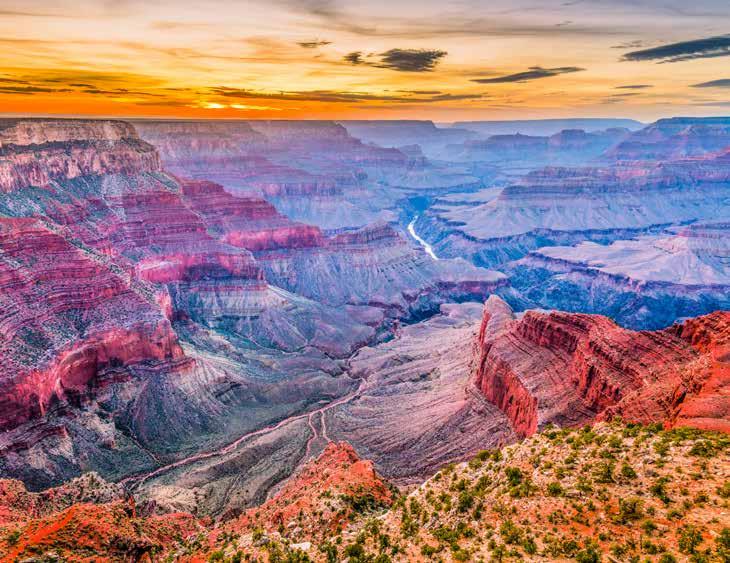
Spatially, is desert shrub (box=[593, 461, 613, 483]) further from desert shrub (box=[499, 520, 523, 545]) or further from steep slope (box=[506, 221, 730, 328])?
steep slope (box=[506, 221, 730, 328])

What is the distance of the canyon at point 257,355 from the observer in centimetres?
3531

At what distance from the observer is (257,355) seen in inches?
3177

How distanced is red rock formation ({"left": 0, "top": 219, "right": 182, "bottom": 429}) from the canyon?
0.22 m

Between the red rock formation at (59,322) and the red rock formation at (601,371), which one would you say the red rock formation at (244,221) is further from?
the red rock formation at (601,371)

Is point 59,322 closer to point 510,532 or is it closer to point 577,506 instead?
point 510,532

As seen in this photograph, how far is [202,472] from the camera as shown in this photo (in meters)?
51.7

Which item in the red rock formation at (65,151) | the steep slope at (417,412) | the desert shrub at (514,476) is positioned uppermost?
the red rock formation at (65,151)

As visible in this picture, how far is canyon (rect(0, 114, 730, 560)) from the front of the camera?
116ft

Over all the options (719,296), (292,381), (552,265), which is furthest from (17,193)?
(719,296)

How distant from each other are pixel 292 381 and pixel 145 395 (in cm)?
1814

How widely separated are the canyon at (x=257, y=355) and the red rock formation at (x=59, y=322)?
0.22 meters

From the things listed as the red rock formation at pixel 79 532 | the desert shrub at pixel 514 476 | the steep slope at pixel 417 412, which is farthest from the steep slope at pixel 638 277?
the red rock formation at pixel 79 532

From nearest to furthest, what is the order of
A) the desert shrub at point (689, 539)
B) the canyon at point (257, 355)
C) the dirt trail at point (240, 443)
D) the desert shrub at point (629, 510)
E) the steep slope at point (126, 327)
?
the desert shrub at point (689, 539)
the desert shrub at point (629, 510)
the canyon at point (257, 355)
the dirt trail at point (240, 443)
the steep slope at point (126, 327)

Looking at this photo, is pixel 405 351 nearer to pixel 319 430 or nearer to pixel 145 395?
pixel 319 430
